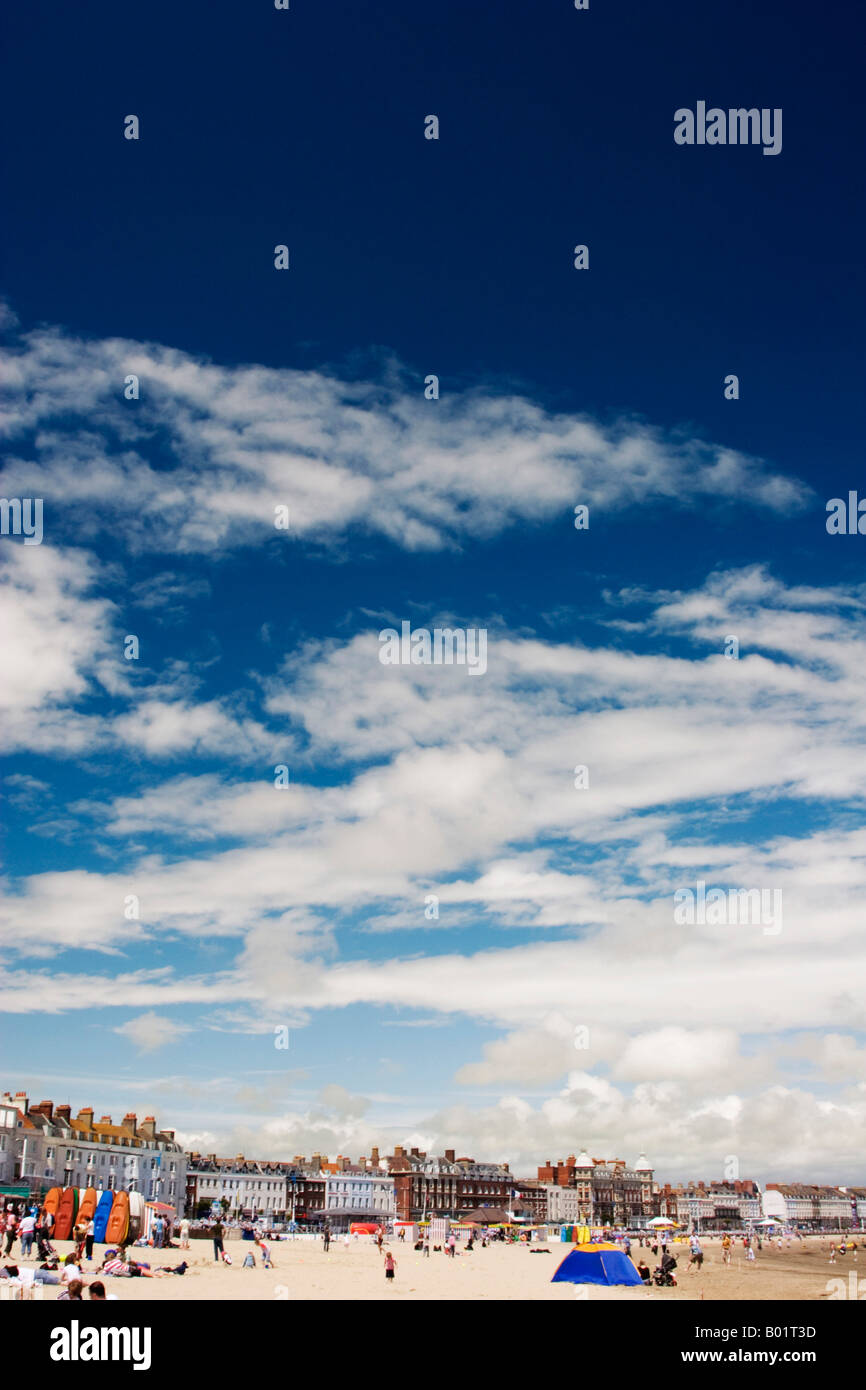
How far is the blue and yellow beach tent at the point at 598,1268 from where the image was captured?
129ft

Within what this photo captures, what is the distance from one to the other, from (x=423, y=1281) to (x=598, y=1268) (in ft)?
33.6

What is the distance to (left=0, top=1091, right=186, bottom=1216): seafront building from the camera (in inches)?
4013

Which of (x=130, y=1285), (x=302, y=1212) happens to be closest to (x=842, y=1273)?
(x=130, y=1285)

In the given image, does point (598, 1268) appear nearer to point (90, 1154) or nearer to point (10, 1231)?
point (10, 1231)

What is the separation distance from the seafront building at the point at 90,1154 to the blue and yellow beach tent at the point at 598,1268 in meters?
66.5

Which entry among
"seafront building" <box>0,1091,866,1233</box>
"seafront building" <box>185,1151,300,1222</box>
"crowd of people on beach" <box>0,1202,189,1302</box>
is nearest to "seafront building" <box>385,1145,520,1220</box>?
"seafront building" <box>0,1091,866,1233</box>

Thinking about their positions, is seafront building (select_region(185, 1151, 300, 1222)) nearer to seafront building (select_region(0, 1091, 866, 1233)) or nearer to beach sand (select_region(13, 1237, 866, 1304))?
seafront building (select_region(0, 1091, 866, 1233))

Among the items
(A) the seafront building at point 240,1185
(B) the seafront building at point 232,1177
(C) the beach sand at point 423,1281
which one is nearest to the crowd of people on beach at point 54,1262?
(C) the beach sand at point 423,1281

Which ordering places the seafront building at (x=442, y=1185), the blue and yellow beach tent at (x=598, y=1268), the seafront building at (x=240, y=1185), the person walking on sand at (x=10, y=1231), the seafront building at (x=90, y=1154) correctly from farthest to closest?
1. the seafront building at (x=442, y=1185)
2. the seafront building at (x=240, y=1185)
3. the seafront building at (x=90, y=1154)
4. the person walking on sand at (x=10, y=1231)
5. the blue and yellow beach tent at (x=598, y=1268)

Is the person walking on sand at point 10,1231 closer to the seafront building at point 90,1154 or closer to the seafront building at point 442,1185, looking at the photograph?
the seafront building at point 90,1154
